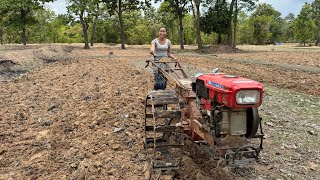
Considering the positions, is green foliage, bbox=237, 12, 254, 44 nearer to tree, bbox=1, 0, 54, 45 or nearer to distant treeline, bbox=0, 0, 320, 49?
distant treeline, bbox=0, 0, 320, 49

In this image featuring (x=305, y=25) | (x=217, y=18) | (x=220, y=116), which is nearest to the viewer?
(x=220, y=116)

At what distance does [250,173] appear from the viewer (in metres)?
4.97

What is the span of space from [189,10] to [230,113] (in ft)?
120

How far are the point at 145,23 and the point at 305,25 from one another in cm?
3051

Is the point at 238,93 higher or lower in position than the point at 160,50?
lower

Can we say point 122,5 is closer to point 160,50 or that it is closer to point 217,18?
point 217,18

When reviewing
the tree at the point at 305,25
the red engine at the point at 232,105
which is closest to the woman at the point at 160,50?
the red engine at the point at 232,105

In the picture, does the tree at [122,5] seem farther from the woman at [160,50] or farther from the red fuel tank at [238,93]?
the red fuel tank at [238,93]

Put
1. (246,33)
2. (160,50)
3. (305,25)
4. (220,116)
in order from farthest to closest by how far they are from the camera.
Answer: (246,33) < (305,25) < (160,50) < (220,116)

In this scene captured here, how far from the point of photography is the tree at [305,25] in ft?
187

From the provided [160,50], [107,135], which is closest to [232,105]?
[107,135]

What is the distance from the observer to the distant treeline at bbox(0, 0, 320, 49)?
37438 millimetres

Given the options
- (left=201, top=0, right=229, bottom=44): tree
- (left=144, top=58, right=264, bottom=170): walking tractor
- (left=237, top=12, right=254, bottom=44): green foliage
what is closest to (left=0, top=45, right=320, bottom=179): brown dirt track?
(left=144, top=58, right=264, bottom=170): walking tractor

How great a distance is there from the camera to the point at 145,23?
239 ft
